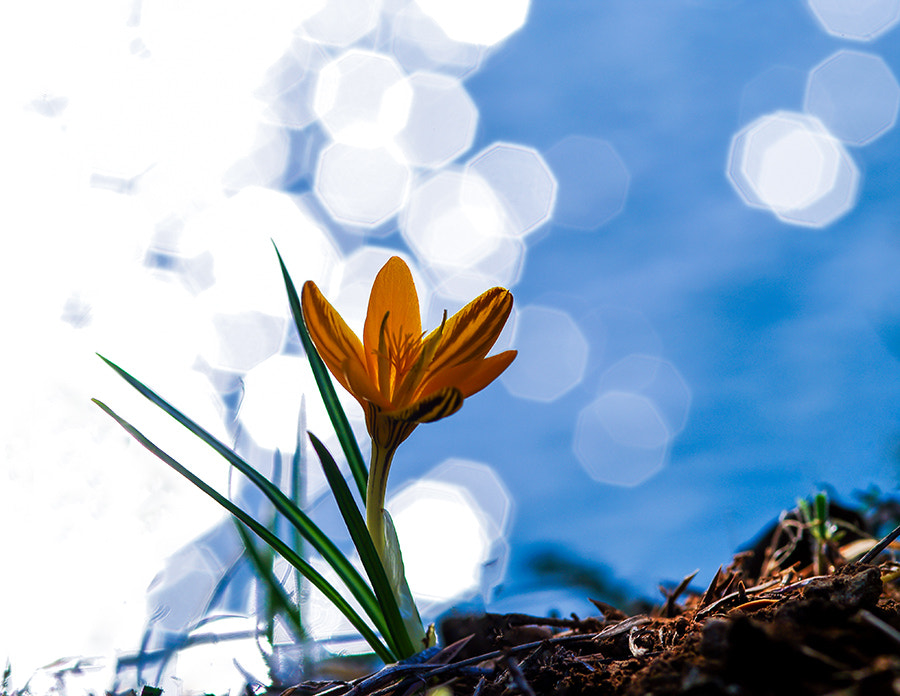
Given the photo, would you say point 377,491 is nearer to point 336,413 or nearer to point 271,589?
point 336,413

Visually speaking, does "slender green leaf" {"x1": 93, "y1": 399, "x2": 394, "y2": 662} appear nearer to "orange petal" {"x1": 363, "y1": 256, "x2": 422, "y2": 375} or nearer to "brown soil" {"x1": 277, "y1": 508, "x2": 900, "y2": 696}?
"brown soil" {"x1": 277, "y1": 508, "x2": 900, "y2": 696}

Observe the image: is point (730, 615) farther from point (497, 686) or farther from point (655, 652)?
point (497, 686)

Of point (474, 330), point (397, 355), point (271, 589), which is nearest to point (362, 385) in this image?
point (397, 355)

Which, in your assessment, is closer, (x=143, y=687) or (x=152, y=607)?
(x=143, y=687)

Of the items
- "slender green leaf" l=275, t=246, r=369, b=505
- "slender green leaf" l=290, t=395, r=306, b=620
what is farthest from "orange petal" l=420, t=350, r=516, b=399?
"slender green leaf" l=290, t=395, r=306, b=620

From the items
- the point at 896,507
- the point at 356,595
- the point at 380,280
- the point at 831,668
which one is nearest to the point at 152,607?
the point at 356,595

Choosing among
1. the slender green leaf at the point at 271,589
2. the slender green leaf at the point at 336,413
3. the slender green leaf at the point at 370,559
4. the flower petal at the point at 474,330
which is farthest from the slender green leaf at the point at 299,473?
the flower petal at the point at 474,330

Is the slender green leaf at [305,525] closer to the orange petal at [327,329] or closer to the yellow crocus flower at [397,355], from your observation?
the yellow crocus flower at [397,355]
